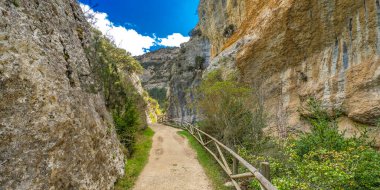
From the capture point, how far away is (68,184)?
5.66m

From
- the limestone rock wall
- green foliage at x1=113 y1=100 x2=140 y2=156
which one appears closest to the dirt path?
green foliage at x1=113 y1=100 x2=140 y2=156

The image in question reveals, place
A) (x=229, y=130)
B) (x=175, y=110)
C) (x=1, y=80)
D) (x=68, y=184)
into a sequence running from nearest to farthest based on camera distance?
(x=1, y=80), (x=68, y=184), (x=229, y=130), (x=175, y=110)

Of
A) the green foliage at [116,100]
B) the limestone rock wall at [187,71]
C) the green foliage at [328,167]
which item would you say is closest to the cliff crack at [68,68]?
the green foliage at [116,100]

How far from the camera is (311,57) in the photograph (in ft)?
56.7

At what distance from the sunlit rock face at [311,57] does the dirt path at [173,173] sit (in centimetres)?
565

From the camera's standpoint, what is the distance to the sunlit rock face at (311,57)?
1323 cm

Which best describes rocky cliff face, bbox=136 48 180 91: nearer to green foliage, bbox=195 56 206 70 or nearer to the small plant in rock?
green foliage, bbox=195 56 206 70

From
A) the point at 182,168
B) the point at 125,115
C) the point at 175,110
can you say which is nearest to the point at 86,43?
the point at 125,115

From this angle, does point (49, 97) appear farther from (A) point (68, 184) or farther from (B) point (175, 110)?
(B) point (175, 110)

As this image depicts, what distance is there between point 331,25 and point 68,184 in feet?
56.1

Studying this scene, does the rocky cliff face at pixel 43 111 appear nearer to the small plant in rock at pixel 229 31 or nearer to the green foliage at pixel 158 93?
the small plant in rock at pixel 229 31

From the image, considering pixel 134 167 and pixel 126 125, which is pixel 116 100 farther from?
pixel 134 167

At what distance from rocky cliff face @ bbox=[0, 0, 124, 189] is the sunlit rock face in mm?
10671

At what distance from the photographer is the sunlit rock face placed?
13227mm
